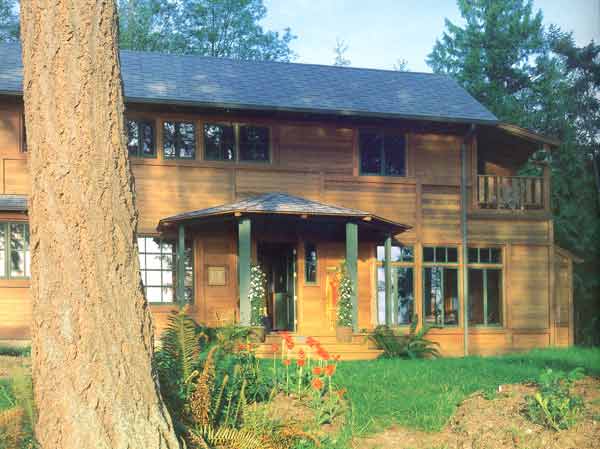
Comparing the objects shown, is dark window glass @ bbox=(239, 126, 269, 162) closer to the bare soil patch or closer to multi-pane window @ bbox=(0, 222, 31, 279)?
multi-pane window @ bbox=(0, 222, 31, 279)

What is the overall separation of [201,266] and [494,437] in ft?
34.6

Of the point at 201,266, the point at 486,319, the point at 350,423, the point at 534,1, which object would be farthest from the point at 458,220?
the point at 534,1

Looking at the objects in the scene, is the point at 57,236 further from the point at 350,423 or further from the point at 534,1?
the point at 534,1

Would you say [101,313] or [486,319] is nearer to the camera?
[101,313]

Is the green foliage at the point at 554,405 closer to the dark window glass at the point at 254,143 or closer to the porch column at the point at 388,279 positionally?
the porch column at the point at 388,279

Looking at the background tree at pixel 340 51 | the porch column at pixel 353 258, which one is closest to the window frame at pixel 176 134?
the porch column at pixel 353 258

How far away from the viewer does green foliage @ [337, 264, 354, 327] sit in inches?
591

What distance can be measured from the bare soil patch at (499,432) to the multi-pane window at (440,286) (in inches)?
411

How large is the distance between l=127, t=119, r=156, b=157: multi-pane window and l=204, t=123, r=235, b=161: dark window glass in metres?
1.10

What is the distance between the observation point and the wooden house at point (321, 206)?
15.3m

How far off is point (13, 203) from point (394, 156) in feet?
26.3

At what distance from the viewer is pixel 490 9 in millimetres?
30328

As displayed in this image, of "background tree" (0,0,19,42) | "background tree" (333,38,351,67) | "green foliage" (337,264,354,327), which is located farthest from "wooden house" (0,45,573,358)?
"background tree" (333,38,351,67)

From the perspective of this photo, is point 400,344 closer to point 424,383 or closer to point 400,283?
point 400,283
